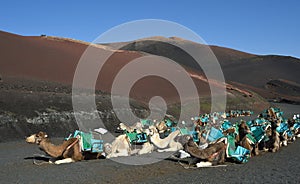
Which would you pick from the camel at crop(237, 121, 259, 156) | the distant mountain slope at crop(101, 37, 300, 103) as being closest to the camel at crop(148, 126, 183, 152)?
the camel at crop(237, 121, 259, 156)

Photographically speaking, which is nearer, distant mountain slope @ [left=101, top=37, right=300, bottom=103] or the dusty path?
the dusty path

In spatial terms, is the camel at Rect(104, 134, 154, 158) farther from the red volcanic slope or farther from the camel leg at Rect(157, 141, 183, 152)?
the red volcanic slope

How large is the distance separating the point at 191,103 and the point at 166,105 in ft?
12.4

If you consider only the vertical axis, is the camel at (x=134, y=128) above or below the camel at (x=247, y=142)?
below

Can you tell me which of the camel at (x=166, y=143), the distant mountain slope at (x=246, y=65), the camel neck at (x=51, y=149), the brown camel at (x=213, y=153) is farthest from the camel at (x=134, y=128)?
the distant mountain slope at (x=246, y=65)

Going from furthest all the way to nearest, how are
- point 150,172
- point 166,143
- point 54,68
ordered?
point 54,68 → point 166,143 → point 150,172

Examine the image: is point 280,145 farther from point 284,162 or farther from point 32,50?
point 32,50

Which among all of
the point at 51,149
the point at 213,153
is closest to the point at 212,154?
the point at 213,153

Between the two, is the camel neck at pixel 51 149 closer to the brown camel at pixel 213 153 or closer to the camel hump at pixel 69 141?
the camel hump at pixel 69 141

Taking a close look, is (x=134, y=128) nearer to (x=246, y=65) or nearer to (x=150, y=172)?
(x=150, y=172)

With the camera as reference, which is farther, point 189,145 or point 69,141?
point 69,141

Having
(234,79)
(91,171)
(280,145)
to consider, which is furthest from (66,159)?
(234,79)

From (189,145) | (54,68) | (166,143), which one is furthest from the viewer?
(54,68)

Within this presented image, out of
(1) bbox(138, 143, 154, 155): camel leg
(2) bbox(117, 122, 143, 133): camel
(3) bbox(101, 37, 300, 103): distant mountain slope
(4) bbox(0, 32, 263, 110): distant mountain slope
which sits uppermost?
(3) bbox(101, 37, 300, 103): distant mountain slope
